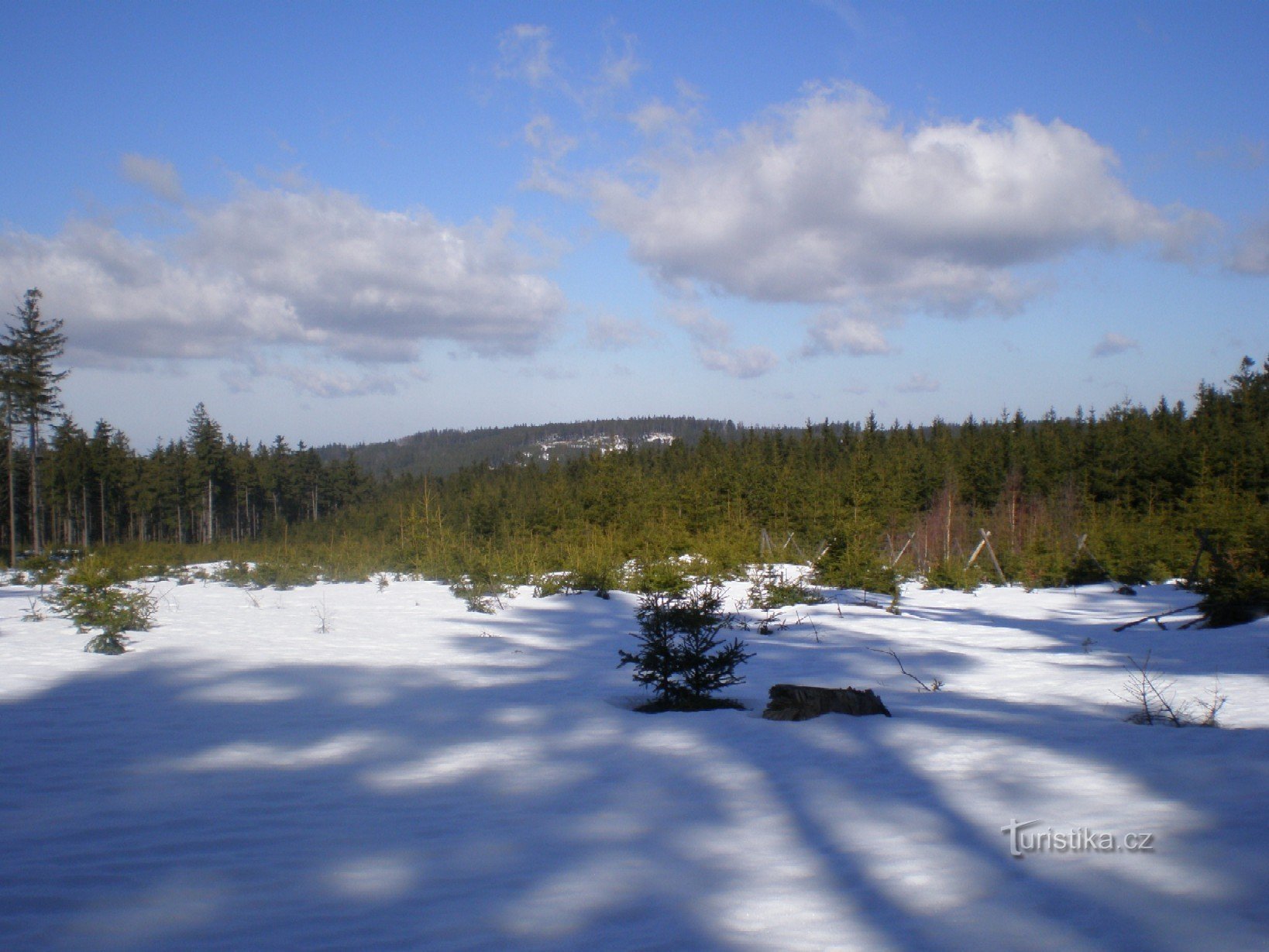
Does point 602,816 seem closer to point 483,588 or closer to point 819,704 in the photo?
point 819,704

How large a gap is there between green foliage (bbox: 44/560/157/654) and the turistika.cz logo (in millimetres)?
12660

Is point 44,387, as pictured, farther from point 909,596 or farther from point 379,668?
point 909,596

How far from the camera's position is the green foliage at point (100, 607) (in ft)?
38.5

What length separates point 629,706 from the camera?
8.72 m

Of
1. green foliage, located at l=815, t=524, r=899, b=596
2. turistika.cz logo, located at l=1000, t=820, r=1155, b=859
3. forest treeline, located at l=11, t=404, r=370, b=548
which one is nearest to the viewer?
turistika.cz logo, located at l=1000, t=820, r=1155, b=859

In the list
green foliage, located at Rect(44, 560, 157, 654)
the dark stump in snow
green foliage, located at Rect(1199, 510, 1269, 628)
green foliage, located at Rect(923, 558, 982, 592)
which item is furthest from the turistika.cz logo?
green foliage, located at Rect(923, 558, 982, 592)

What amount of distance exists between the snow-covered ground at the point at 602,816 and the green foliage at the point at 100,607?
1.63 metres

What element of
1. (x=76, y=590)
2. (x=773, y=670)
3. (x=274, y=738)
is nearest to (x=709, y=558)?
(x=773, y=670)

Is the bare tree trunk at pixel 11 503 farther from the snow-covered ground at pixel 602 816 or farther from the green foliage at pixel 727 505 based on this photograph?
the snow-covered ground at pixel 602 816

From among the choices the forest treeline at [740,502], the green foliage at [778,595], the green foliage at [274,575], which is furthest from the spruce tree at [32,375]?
the green foliage at [778,595]

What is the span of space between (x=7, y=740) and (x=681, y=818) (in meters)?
6.06

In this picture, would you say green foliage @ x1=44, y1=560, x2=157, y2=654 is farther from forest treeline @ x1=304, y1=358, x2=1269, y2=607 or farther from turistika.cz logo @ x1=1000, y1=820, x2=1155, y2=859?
turistika.cz logo @ x1=1000, y1=820, x2=1155, y2=859

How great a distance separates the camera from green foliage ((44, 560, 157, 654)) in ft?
38.5

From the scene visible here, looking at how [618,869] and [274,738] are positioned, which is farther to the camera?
[274,738]
